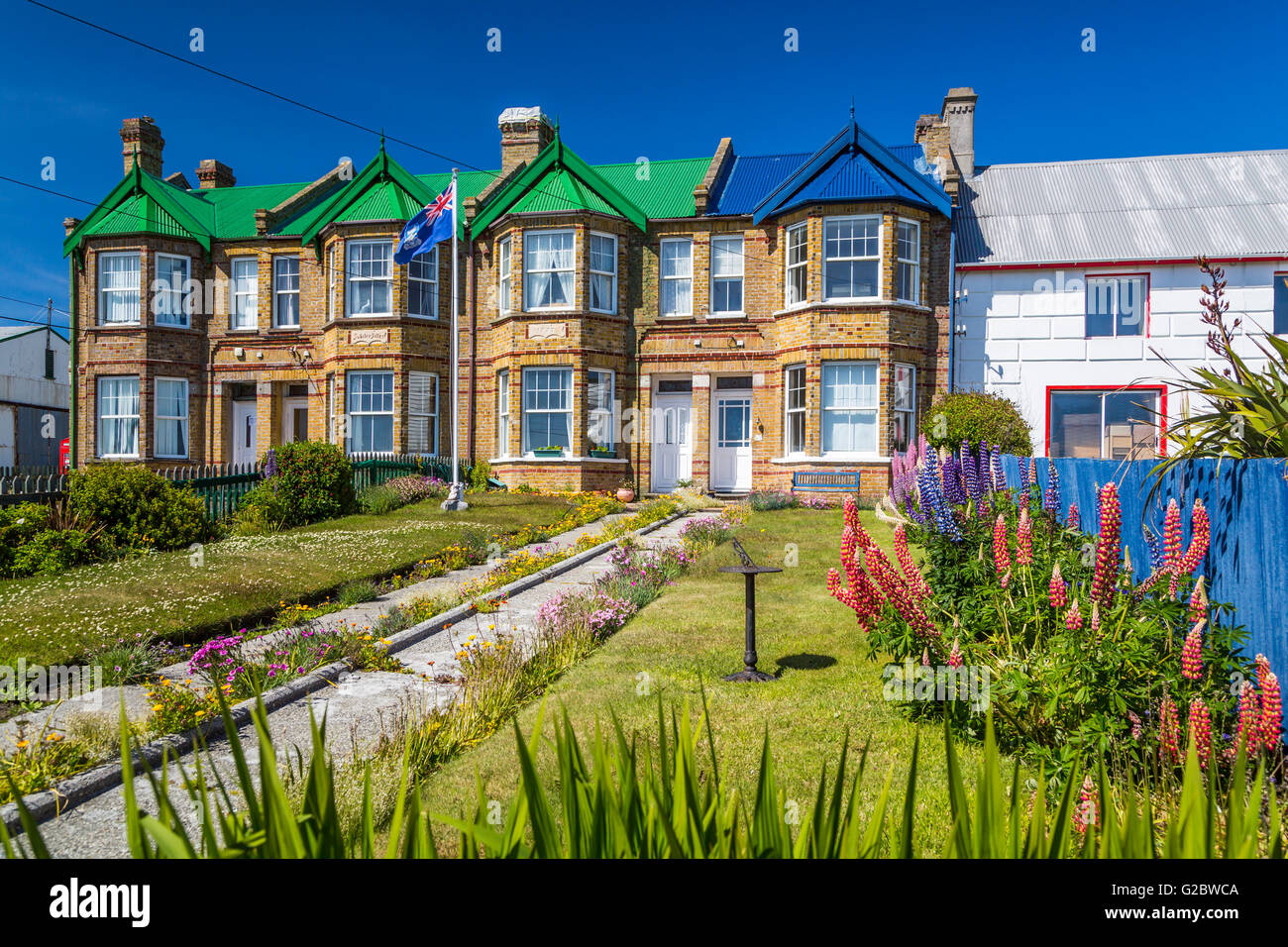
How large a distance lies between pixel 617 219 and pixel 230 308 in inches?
492

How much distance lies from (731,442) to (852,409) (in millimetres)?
3649

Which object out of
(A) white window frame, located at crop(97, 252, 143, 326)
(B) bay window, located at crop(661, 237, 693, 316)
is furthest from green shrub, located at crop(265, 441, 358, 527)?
(A) white window frame, located at crop(97, 252, 143, 326)

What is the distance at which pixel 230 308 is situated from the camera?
2438 cm

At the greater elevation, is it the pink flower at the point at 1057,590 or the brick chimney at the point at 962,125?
the brick chimney at the point at 962,125

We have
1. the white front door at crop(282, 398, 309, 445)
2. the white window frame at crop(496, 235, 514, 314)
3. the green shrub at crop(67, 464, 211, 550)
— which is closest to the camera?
the green shrub at crop(67, 464, 211, 550)

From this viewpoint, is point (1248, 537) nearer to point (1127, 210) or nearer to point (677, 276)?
point (677, 276)

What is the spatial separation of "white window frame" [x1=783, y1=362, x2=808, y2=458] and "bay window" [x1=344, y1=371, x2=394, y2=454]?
35.7 feet

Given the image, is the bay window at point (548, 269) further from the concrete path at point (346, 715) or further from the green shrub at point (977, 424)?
the concrete path at point (346, 715)

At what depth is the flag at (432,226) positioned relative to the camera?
680 inches

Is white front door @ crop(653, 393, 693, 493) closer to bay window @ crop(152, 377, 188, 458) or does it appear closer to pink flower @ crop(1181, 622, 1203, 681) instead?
bay window @ crop(152, 377, 188, 458)

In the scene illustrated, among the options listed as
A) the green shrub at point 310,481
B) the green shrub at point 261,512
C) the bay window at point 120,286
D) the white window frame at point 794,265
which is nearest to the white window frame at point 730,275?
the white window frame at point 794,265

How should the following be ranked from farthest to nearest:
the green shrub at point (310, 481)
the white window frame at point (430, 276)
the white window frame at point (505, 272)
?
the white window frame at point (430, 276), the white window frame at point (505, 272), the green shrub at point (310, 481)

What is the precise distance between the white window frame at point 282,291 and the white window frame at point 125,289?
3.84 meters

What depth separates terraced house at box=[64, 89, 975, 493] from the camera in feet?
64.9
